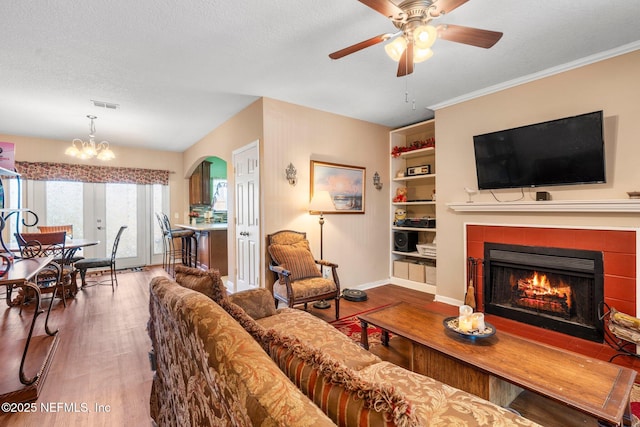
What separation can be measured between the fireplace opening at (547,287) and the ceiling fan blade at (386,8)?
278 cm

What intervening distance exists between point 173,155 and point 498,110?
6534 mm

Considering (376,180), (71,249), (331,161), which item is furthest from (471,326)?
(71,249)

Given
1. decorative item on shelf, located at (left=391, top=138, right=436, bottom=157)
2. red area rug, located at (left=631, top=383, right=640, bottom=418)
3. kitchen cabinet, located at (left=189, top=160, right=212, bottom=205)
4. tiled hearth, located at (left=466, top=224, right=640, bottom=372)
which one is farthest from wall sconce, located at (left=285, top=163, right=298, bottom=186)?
kitchen cabinet, located at (left=189, top=160, right=212, bottom=205)

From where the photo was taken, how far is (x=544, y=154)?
9.68 feet

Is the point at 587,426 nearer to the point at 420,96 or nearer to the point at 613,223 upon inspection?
the point at 613,223

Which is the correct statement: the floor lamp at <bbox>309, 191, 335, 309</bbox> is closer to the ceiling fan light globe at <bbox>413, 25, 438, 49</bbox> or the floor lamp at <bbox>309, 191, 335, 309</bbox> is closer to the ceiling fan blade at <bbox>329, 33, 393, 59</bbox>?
the ceiling fan blade at <bbox>329, 33, 393, 59</bbox>

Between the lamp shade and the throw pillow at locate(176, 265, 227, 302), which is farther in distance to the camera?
the lamp shade

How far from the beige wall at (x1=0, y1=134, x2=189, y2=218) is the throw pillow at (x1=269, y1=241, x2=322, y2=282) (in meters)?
4.50

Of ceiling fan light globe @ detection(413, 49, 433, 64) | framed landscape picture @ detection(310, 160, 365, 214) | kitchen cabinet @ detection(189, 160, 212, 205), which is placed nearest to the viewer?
ceiling fan light globe @ detection(413, 49, 433, 64)

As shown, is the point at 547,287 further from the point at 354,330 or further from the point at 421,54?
the point at 421,54

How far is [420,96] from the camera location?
143 inches

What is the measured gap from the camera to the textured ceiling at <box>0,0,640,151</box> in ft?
6.72

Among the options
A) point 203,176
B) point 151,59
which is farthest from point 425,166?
point 203,176

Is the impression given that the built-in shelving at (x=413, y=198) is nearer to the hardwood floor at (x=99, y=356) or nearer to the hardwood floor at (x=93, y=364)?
the hardwood floor at (x=99, y=356)
